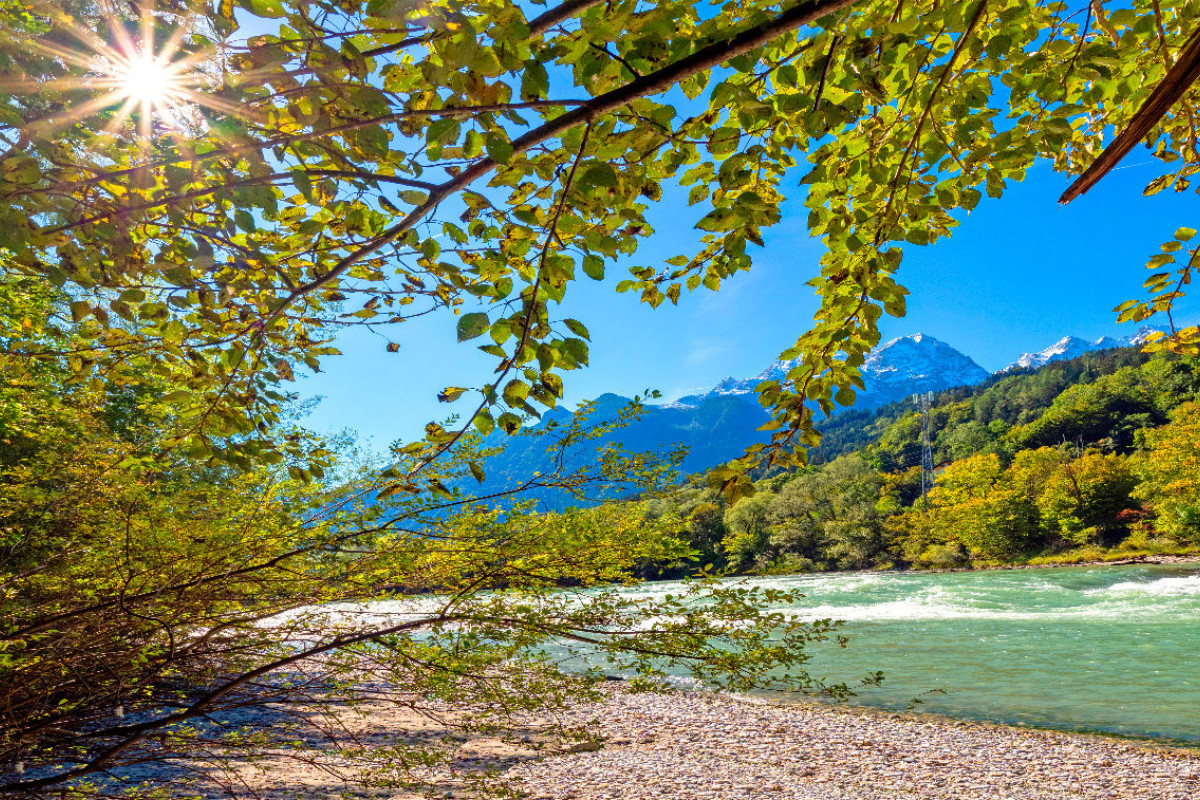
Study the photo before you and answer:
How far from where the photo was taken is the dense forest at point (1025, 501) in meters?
36.0

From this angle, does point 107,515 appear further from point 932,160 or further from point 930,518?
point 930,518

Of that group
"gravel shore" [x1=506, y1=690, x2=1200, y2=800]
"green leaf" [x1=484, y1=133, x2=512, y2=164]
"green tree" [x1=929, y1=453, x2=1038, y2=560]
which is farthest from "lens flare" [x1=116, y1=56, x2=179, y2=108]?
"green tree" [x1=929, y1=453, x2=1038, y2=560]

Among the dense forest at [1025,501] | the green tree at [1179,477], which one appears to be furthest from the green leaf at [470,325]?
the green tree at [1179,477]

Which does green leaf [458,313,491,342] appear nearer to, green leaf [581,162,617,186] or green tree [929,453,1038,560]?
green leaf [581,162,617,186]

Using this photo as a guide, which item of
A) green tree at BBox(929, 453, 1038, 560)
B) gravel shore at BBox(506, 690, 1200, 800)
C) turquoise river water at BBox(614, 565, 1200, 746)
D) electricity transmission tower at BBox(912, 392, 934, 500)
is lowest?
gravel shore at BBox(506, 690, 1200, 800)

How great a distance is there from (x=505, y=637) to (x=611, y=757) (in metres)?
5.73

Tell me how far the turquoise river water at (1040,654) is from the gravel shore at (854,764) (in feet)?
3.92

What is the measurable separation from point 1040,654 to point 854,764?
27.0ft

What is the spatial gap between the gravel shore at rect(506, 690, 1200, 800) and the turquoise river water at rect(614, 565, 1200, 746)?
3.92ft

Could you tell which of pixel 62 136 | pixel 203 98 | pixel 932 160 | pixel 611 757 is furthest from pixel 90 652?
pixel 611 757

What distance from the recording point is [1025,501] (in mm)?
41312

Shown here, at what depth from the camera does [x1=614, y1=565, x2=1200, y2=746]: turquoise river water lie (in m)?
9.31

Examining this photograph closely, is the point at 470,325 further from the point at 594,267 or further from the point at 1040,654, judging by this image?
the point at 1040,654

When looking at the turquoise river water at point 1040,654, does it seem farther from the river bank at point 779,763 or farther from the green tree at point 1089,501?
the green tree at point 1089,501
